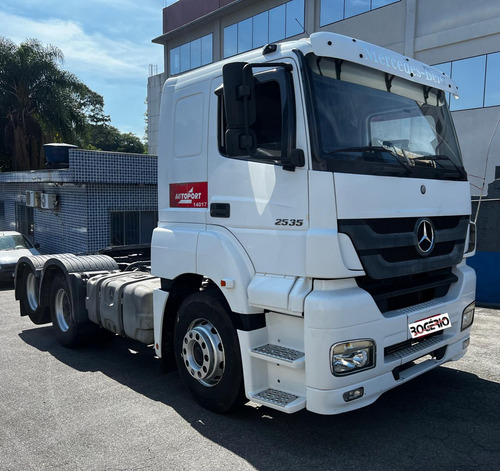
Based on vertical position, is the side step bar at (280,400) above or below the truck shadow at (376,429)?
above

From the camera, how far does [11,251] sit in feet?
38.6

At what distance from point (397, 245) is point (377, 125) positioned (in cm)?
97

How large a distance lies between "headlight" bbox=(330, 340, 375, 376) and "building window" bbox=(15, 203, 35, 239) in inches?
488

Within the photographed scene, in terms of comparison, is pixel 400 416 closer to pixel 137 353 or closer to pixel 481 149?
pixel 137 353

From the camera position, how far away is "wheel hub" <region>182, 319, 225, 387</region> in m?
4.11

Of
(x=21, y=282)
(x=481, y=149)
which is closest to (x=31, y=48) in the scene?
(x=21, y=282)

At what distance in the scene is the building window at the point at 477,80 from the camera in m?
15.6

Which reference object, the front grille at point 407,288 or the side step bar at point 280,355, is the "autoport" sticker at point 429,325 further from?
the side step bar at point 280,355

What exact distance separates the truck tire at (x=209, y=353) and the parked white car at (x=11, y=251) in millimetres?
8241

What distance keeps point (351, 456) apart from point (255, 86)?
2.87 m

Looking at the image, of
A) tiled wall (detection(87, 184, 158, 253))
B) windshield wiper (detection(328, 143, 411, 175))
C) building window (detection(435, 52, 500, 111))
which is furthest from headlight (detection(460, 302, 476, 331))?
building window (detection(435, 52, 500, 111))

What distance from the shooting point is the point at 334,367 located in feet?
10.9

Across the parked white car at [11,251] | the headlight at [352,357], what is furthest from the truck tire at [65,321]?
the parked white car at [11,251]

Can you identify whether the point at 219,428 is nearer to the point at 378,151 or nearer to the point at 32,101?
the point at 378,151
